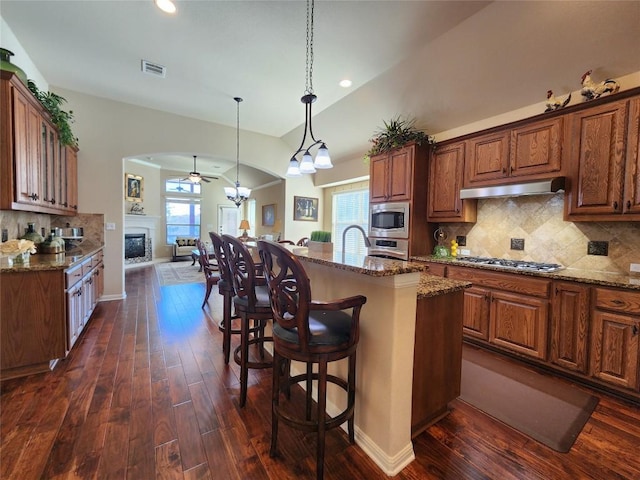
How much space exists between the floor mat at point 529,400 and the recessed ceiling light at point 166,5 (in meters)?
4.14

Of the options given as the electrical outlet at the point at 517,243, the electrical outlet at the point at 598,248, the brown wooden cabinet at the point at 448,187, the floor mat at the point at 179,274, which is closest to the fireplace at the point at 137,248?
the floor mat at the point at 179,274

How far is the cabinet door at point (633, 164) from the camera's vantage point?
208 centimetres

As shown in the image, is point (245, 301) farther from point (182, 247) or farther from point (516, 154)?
point (182, 247)

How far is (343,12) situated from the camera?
2439 mm

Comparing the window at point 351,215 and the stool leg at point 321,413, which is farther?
the window at point 351,215

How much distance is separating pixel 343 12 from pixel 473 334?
3.46m

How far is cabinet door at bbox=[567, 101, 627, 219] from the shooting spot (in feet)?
7.18

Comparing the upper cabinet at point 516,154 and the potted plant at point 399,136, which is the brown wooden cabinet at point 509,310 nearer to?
the upper cabinet at point 516,154

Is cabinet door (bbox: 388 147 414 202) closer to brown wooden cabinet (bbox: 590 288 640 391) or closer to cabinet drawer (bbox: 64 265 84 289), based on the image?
brown wooden cabinet (bbox: 590 288 640 391)

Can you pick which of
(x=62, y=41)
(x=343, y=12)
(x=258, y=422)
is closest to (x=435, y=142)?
(x=343, y=12)

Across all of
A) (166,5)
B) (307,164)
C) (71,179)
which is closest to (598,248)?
(307,164)

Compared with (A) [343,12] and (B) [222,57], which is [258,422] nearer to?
(A) [343,12]

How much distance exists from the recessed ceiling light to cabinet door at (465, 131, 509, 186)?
3371mm

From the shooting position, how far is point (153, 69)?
3539mm
